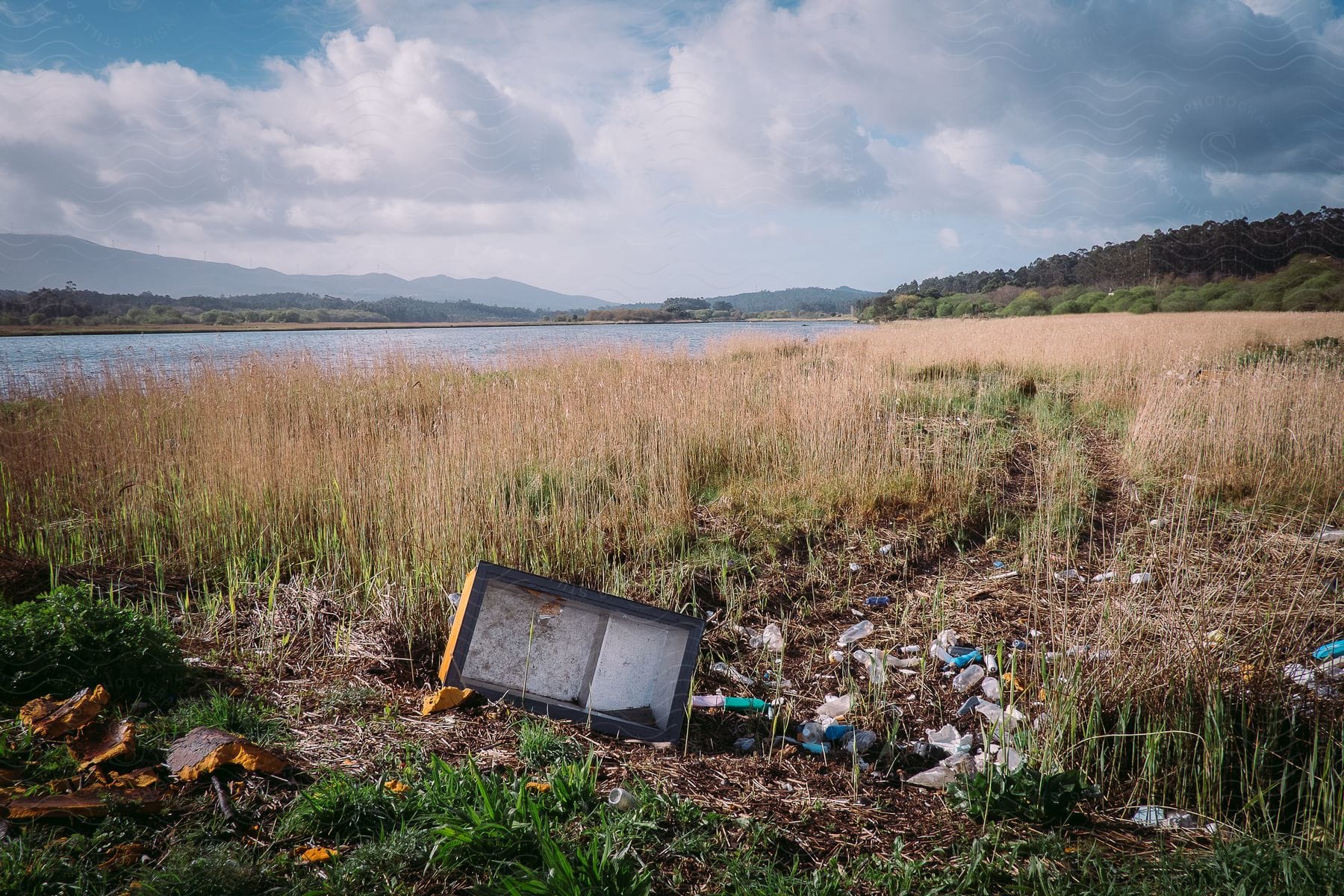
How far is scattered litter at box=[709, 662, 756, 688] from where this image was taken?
3.43 metres

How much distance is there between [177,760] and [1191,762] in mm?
3644

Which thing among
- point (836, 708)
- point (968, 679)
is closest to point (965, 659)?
point (968, 679)

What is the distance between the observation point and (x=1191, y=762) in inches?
105

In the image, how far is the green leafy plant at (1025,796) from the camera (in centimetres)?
219

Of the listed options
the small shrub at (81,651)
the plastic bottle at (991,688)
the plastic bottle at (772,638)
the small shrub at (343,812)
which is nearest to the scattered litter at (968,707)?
the plastic bottle at (991,688)

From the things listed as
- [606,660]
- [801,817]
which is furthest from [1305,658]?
[606,660]

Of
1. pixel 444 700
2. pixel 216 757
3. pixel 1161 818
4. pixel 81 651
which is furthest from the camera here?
pixel 444 700

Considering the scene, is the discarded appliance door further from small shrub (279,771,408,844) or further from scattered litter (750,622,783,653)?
scattered litter (750,622,783,653)

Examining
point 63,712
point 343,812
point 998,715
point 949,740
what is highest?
point 63,712

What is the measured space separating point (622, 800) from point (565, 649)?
1.03 m

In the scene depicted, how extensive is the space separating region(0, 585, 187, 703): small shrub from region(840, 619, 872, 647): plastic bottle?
3.22 metres

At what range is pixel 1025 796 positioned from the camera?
2203mm

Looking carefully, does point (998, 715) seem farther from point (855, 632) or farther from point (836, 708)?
point (855, 632)

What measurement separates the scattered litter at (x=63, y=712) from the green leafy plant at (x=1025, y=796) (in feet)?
9.57
